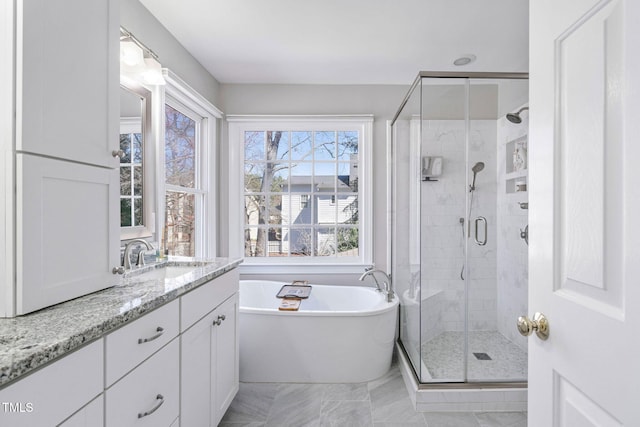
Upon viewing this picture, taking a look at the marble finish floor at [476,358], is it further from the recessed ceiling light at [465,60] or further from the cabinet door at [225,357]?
the recessed ceiling light at [465,60]

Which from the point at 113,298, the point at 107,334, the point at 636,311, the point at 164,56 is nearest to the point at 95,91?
the point at 113,298

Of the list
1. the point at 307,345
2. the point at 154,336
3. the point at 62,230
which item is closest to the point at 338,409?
the point at 307,345

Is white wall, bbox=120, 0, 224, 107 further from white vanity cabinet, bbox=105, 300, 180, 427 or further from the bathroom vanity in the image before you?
white vanity cabinet, bbox=105, 300, 180, 427

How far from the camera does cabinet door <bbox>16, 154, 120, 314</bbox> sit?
2.98ft

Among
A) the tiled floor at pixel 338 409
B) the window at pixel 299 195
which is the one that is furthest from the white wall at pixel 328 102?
the tiled floor at pixel 338 409

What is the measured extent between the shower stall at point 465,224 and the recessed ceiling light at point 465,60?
35 centimetres

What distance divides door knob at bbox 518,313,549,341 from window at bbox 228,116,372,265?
241 cm

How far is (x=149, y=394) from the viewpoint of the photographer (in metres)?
1.09

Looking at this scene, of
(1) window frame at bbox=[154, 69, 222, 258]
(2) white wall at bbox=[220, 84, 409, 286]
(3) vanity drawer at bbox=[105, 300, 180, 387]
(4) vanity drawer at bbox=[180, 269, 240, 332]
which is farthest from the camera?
(2) white wall at bbox=[220, 84, 409, 286]

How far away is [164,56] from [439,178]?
2.15 m

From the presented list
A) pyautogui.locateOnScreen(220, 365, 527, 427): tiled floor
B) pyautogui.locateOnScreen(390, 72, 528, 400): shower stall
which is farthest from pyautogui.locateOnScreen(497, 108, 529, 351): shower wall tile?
pyautogui.locateOnScreen(220, 365, 527, 427): tiled floor

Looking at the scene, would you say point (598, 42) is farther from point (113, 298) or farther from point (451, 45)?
point (451, 45)

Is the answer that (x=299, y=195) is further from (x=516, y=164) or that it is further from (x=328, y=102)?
(x=516, y=164)

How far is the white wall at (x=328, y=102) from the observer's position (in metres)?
3.20
